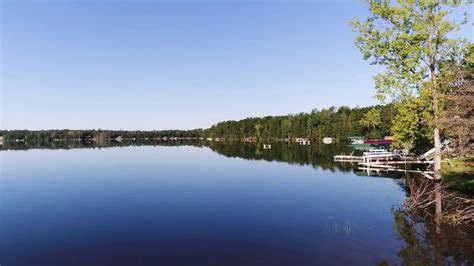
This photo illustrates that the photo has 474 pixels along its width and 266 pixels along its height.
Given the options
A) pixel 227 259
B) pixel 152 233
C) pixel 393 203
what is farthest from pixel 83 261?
pixel 393 203

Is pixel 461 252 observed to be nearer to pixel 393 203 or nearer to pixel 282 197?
pixel 393 203

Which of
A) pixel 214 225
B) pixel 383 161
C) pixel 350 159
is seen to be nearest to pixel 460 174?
pixel 214 225

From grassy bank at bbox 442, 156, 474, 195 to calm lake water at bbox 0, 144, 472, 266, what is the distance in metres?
3.65

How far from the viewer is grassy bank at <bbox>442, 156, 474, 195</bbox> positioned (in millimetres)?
21734

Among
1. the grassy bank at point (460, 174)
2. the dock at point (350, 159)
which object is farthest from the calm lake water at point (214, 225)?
the dock at point (350, 159)

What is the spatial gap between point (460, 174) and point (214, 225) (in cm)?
2104

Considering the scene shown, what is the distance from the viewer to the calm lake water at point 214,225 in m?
12.8

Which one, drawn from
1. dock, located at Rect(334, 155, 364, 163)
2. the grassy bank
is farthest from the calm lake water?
dock, located at Rect(334, 155, 364, 163)

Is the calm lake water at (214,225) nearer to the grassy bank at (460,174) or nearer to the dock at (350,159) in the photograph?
the grassy bank at (460,174)

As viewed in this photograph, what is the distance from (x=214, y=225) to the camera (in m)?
17.7

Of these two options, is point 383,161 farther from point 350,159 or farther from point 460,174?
point 460,174

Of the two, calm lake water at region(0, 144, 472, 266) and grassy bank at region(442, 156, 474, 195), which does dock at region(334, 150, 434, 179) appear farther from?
calm lake water at region(0, 144, 472, 266)

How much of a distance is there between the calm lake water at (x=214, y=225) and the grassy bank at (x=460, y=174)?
12.0 ft

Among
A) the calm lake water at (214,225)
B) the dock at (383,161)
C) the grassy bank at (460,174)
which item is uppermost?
the grassy bank at (460,174)
